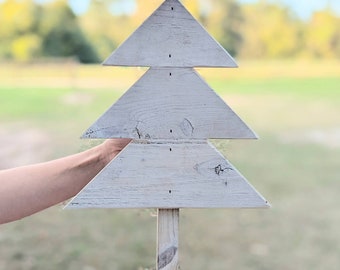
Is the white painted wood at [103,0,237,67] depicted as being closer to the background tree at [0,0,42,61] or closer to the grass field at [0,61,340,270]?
the grass field at [0,61,340,270]

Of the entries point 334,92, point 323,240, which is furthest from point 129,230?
point 334,92

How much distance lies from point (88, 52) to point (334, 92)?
4.60 meters

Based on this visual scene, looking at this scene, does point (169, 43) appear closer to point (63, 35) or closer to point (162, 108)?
point (162, 108)

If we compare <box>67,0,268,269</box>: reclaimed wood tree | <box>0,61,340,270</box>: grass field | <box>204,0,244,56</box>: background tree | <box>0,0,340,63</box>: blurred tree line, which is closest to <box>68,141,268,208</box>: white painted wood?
<box>67,0,268,269</box>: reclaimed wood tree

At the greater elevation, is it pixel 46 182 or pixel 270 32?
pixel 270 32

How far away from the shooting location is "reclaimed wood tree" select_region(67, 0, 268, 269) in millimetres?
852

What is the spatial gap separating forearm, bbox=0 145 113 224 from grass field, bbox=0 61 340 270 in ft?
0.17

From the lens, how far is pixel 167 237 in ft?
2.93

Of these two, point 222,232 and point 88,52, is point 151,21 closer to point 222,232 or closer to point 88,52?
point 222,232

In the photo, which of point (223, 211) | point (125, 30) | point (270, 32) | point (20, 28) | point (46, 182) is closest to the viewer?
point (46, 182)

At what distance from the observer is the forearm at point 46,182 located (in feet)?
3.29

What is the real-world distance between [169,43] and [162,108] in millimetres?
87

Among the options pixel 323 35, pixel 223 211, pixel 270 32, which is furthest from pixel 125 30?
pixel 223 211

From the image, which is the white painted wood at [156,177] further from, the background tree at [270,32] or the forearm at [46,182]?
the background tree at [270,32]
